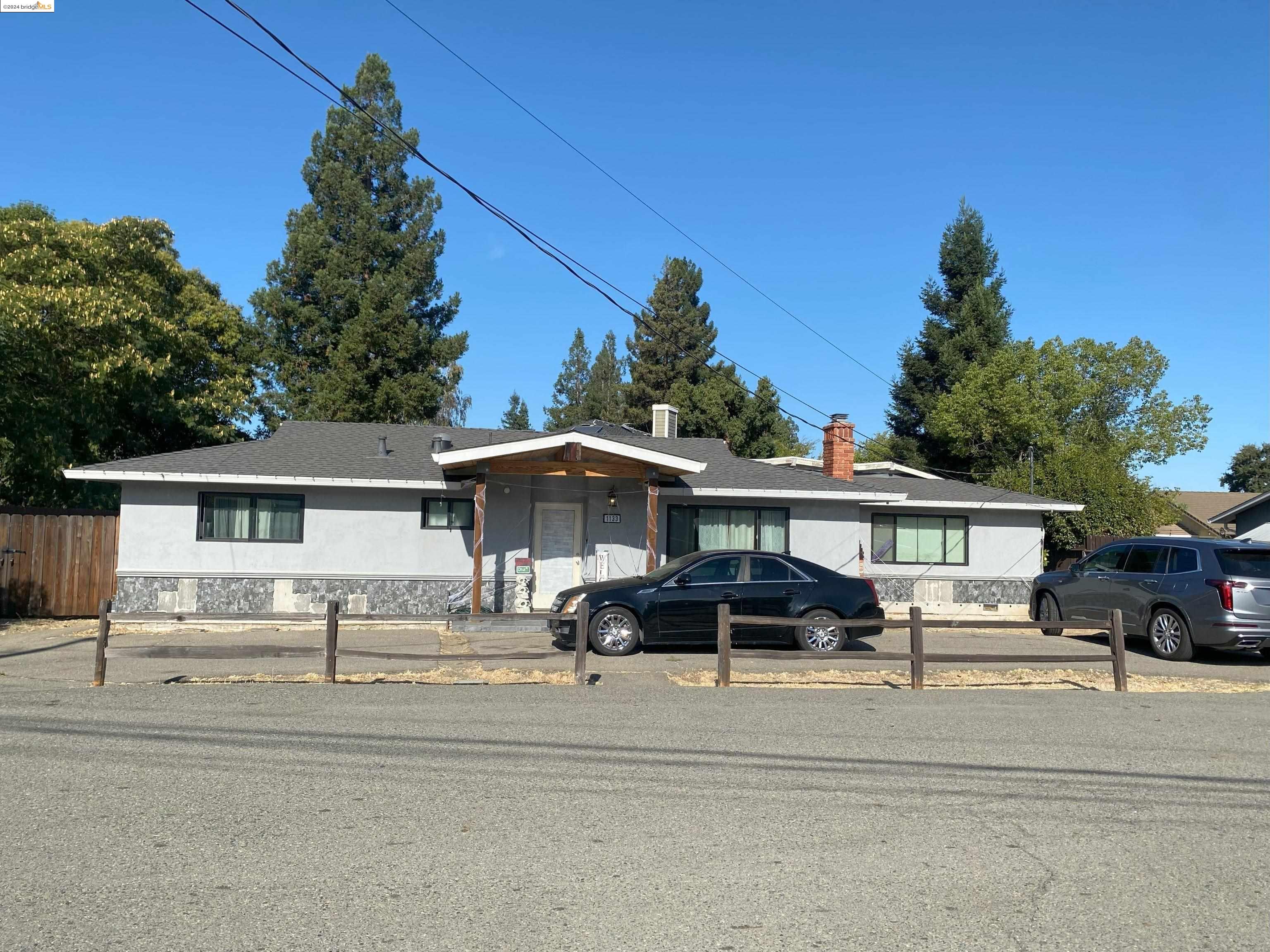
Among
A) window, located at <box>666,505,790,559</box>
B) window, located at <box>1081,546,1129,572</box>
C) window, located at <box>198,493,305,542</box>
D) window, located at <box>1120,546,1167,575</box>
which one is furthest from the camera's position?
window, located at <box>666,505,790,559</box>

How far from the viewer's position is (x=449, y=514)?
19.7 metres

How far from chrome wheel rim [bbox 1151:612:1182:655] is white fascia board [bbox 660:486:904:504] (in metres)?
5.82

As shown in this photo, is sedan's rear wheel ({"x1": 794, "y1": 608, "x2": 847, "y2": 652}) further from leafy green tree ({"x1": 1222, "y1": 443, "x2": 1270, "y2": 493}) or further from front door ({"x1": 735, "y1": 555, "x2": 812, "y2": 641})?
leafy green tree ({"x1": 1222, "y1": 443, "x2": 1270, "y2": 493})

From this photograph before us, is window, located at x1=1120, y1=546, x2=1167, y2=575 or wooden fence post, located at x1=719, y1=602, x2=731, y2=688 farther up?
window, located at x1=1120, y1=546, x2=1167, y2=575

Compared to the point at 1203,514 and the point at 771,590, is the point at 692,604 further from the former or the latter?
the point at 1203,514

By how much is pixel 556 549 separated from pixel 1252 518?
85.3ft

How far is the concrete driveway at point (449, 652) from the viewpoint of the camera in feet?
42.3

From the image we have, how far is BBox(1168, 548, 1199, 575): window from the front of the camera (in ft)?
48.8

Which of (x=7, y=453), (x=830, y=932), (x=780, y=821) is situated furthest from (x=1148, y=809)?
(x=7, y=453)

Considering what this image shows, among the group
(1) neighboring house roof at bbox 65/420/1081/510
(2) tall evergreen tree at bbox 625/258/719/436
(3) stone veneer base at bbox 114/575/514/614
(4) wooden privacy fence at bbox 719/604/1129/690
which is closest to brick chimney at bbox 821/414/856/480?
(1) neighboring house roof at bbox 65/420/1081/510

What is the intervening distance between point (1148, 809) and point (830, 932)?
323 cm

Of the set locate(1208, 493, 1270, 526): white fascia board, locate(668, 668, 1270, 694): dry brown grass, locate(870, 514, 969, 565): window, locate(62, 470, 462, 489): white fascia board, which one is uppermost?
locate(1208, 493, 1270, 526): white fascia board

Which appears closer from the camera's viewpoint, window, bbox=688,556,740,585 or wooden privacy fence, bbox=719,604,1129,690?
wooden privacy fence, bbox=719,604,1129,690

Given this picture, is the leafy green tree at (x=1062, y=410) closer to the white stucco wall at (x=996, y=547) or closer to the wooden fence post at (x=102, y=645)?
the white stucco wall at (x=996, y=547)
